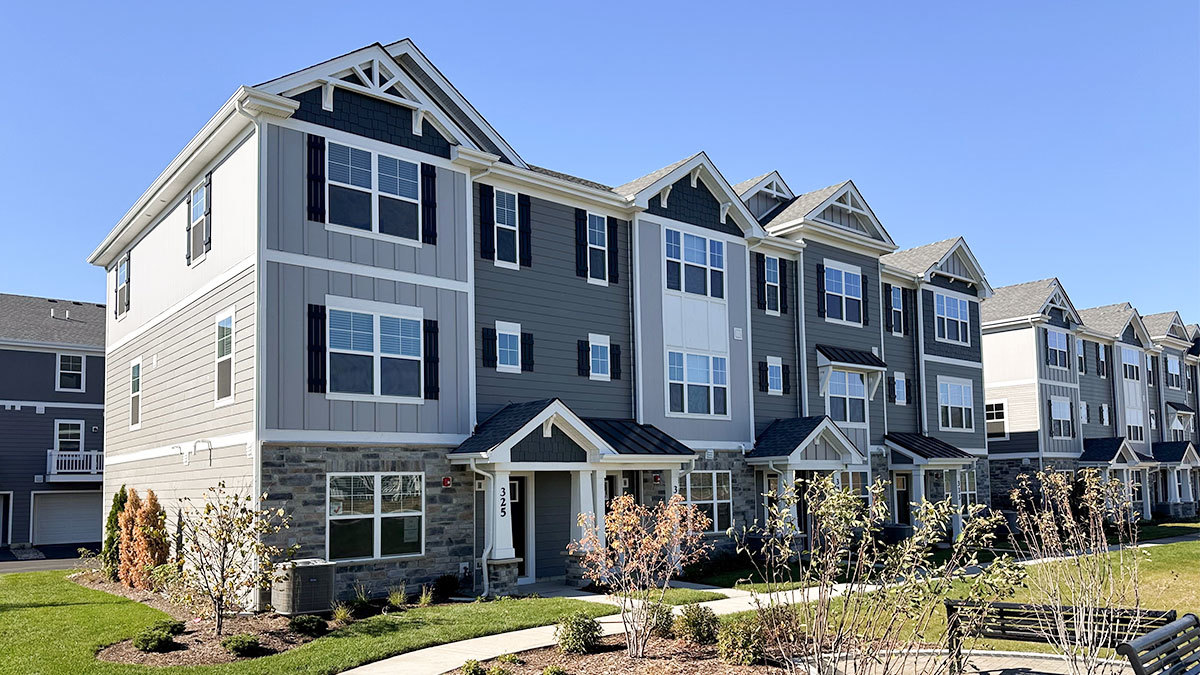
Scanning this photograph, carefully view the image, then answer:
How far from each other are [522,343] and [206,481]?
21.3 feet

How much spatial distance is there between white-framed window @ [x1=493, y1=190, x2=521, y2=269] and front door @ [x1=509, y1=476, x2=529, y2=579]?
14.6 feet

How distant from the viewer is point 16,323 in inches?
1371

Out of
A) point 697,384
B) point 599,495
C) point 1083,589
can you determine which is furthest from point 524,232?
point 1083,589

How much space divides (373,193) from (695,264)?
894cm

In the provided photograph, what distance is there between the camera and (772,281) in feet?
86.3

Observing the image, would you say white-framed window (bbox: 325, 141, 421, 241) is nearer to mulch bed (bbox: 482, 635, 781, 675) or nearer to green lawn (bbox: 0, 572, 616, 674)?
green lawn (bbox: 0, 572, 616, 674)

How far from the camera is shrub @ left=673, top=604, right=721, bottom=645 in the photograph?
1270 centimetres

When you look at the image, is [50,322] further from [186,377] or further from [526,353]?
[526,353]

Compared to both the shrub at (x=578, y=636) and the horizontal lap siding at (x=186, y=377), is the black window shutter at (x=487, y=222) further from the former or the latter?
the shrub at (x=578, y=636)

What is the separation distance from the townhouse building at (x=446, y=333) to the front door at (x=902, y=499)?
2626 millimetres

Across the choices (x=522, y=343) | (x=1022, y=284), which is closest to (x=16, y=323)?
(x=522, y=343)

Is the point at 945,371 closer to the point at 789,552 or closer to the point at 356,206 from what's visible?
the point at 356,206

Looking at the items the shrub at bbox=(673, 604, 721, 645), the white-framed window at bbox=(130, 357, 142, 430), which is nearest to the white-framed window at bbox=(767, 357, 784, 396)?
the shrub at bbox=(673, 604, 721, 645)

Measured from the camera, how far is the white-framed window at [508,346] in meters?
19.8
